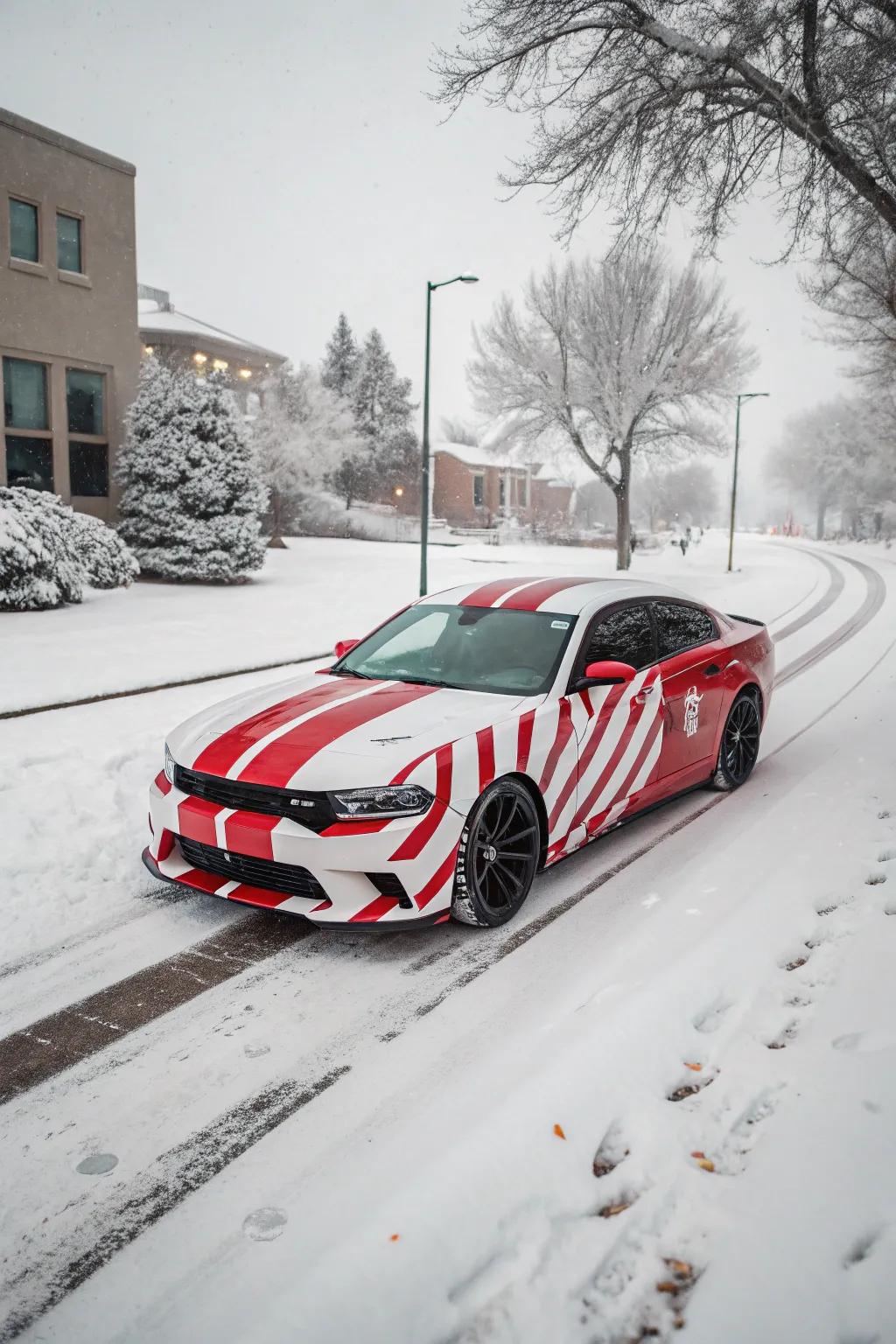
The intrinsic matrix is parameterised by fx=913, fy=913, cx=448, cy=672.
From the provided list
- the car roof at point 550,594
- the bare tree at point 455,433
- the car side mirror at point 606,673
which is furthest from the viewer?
the bare tree at point 455,433

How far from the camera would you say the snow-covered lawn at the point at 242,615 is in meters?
10.9

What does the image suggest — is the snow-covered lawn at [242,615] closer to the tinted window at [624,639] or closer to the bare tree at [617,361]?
the tinted window at [624,639]

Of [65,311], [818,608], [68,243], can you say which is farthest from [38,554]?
[818,608]

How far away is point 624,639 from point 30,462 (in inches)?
710

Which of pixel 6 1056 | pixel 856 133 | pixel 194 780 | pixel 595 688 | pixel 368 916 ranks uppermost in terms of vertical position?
pixel 856 133

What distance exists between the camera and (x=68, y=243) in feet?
66.3

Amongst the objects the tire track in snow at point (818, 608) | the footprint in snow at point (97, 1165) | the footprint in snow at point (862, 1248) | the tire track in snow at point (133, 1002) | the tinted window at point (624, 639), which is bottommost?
the footprint in snow at point (97, 1165)

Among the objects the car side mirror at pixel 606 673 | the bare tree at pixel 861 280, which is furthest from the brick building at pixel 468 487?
the car side mirror at pixel 606 673

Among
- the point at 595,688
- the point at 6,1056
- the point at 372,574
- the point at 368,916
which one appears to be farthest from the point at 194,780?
the point at 372,574

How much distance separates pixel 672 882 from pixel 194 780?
2.56m

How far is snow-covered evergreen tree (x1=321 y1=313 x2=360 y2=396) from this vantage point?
211 ft

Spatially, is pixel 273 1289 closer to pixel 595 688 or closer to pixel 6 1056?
pixel 6 1056

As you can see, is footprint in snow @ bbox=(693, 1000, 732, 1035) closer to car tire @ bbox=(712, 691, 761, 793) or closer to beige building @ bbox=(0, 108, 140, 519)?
car tire @ bbox=(712, 691, 761, 793)

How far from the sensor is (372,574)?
82.6 ft
